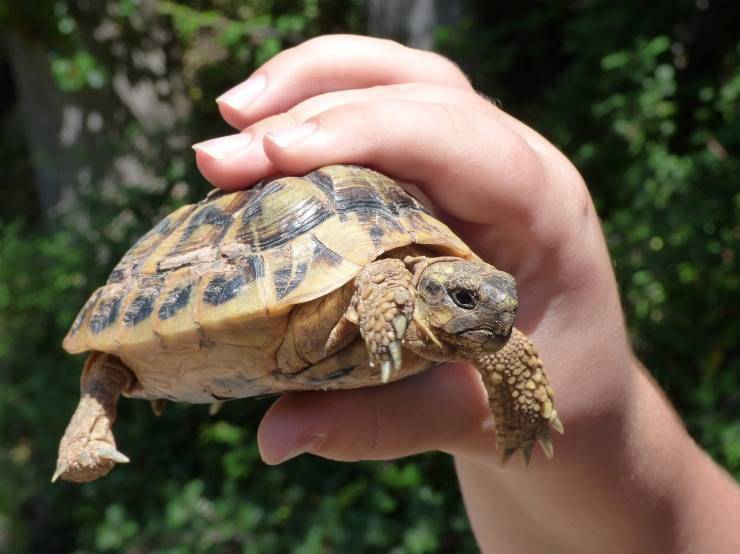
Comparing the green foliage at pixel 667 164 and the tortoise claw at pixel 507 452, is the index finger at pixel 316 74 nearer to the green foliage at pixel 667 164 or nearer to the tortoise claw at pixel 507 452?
the tortoise claw at pixel 507 452

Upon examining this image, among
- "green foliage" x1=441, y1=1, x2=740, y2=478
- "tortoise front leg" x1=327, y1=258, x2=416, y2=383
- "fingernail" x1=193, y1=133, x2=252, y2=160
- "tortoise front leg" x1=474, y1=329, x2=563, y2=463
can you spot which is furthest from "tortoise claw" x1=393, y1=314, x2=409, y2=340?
"green foliage" x1=441, y1=1, x2=740, y2=478

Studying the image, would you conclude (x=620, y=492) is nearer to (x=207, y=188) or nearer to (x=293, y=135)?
(x=293, y=135)

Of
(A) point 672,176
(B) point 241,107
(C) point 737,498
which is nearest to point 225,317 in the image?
(B) point 241,107

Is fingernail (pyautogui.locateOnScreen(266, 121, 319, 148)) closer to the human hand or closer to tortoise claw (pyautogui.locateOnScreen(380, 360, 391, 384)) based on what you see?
the human hand

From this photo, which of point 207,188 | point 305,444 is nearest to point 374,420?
point 305,444

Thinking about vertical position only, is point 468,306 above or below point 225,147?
below

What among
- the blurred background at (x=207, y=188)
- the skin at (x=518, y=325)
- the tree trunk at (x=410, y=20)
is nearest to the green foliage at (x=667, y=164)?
the blurred background at (x=207, y=188)
